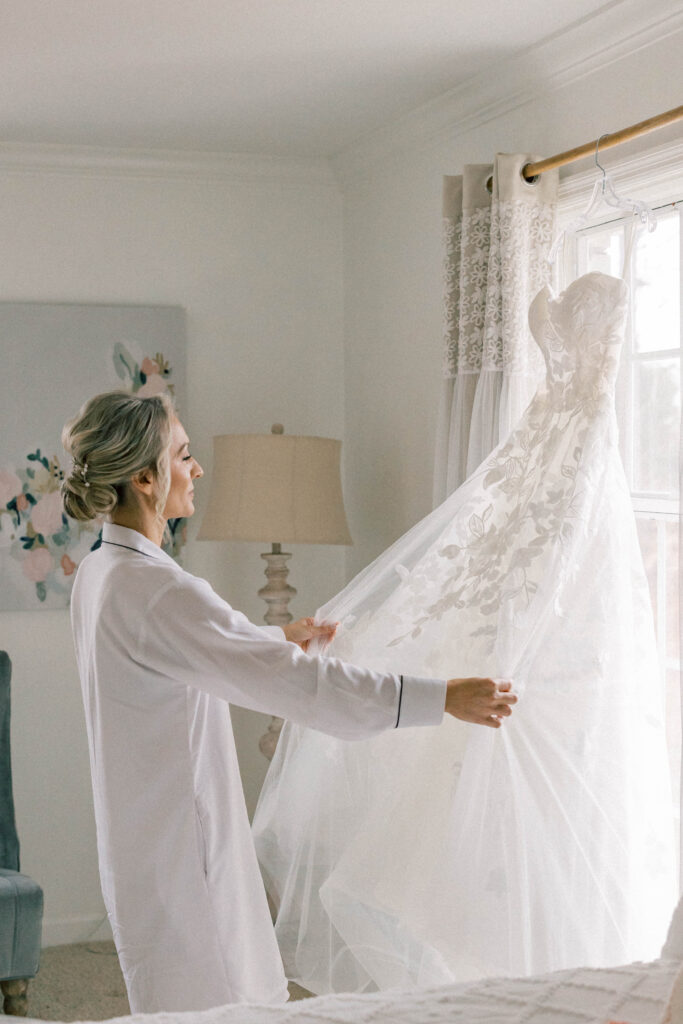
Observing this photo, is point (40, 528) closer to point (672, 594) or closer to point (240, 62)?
point (240, 62)

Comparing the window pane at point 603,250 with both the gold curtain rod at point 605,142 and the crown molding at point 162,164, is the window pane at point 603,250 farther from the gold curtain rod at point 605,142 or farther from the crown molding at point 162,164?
the crown molding at point 162,164

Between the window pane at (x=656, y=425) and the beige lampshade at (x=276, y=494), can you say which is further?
the beige lampshade at (x=276, y=494)

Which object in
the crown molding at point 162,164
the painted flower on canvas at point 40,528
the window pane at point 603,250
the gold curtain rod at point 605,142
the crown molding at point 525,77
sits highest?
the crown molding at point 162,164

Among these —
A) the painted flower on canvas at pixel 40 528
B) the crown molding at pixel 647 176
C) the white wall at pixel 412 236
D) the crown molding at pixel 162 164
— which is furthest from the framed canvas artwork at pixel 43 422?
the crown molding at pixel 647 176

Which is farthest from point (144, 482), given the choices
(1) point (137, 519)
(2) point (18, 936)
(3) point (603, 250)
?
(2) point (18, 936)

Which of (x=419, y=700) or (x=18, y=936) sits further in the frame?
(x=18, y=936)

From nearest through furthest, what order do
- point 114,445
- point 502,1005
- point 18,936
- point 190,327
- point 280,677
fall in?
point 502,1005, point 280,677, point 114,445, point 18,936, point 190,327

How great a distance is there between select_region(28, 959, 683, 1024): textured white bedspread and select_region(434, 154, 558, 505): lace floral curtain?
64.3 inches

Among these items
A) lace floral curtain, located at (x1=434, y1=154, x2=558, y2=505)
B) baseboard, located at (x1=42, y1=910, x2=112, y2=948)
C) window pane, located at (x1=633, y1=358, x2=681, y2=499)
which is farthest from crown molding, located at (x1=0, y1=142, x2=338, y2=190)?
baseboard, located at (x1=42, y1=910, x2=112, y2=948)

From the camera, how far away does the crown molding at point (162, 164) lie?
13.2 feet

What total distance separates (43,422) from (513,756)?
2.51 m

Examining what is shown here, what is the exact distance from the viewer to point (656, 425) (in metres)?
2.75

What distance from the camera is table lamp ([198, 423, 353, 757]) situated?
374cm

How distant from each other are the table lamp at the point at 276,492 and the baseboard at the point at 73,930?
1.03 metres
